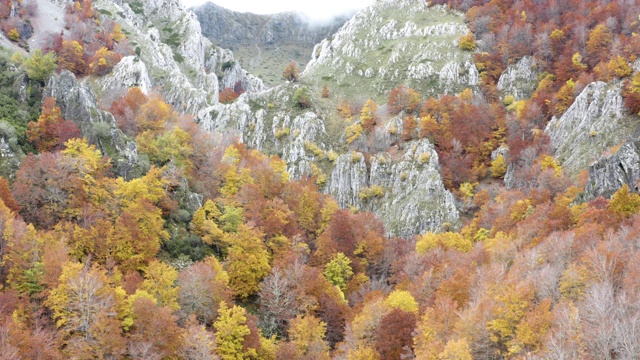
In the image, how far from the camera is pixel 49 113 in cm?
6106

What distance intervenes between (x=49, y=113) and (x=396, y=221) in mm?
59712

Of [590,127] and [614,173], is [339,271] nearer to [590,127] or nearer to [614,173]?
[614,173]

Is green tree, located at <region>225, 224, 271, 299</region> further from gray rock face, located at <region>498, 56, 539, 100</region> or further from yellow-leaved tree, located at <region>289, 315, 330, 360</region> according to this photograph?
gray rock face, located at <region>498, 56, 539, 100</region>

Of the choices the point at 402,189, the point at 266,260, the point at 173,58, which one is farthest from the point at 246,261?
the point at 173,58

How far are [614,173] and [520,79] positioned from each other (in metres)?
57.3

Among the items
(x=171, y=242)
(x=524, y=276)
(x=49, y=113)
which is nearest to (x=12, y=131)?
(x=49, y=113)

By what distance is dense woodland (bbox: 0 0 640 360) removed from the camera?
3697 centimetres

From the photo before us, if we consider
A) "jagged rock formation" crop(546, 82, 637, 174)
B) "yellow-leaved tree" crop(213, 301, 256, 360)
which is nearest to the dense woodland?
"yellow-leaved tree" crop(213, 301, 256, 360)

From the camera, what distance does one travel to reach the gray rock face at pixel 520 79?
4380 inches

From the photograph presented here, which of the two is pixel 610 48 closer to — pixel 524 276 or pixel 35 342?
pixel 524 276

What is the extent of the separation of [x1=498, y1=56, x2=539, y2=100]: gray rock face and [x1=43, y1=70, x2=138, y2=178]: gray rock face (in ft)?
284

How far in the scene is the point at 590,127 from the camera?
84.8 metres

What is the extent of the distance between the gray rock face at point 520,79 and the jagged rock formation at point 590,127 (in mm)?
18748

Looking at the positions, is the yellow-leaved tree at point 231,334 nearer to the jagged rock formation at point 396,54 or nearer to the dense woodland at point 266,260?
the dense woodland at point 266,260
